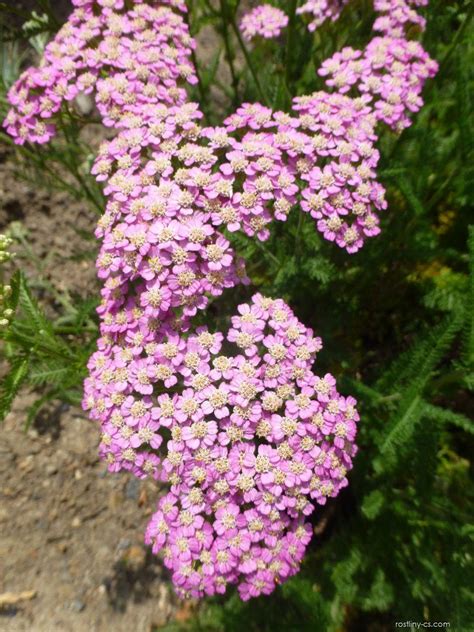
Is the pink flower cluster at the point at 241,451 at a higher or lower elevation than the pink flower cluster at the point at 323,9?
lower

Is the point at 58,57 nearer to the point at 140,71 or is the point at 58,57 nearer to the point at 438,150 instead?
the point at 140,71

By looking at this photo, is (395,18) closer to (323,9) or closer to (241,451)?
(323,9)

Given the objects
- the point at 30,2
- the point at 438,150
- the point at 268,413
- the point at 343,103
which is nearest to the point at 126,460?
the point at 268,413

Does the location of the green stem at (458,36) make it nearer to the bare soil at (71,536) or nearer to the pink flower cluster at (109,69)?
the pink flower cluster at (109,69)

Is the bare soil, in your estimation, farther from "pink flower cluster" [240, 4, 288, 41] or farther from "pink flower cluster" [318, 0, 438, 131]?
"pink flower cluster" [318, 0, 438, 131]

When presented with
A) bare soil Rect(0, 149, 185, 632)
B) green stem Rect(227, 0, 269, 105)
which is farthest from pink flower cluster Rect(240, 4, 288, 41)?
bare soil Rect(0, 149, 185, 632)

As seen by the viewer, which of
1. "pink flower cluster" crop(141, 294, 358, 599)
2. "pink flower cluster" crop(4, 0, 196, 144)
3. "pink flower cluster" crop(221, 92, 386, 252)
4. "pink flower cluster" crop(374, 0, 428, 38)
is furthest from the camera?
"pink flower cluster" crop(374, 0, 428, 38)

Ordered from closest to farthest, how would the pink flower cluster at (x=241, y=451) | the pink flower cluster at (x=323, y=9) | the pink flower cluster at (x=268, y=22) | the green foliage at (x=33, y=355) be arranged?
1. the pink flower cluster at (x=241, y=451)
2. the green foliage at (x=33, y=355)
3. the pink flower cluster at (x=323, y=9)
4. the pink flower cluster at (x=268, y=22)

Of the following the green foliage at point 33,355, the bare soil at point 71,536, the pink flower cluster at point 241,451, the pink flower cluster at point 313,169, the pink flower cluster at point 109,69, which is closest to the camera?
the pink flower cluster at point 241,451

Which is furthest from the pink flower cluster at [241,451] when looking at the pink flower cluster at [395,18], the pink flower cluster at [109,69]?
the pink flower cluster at [395,18]
